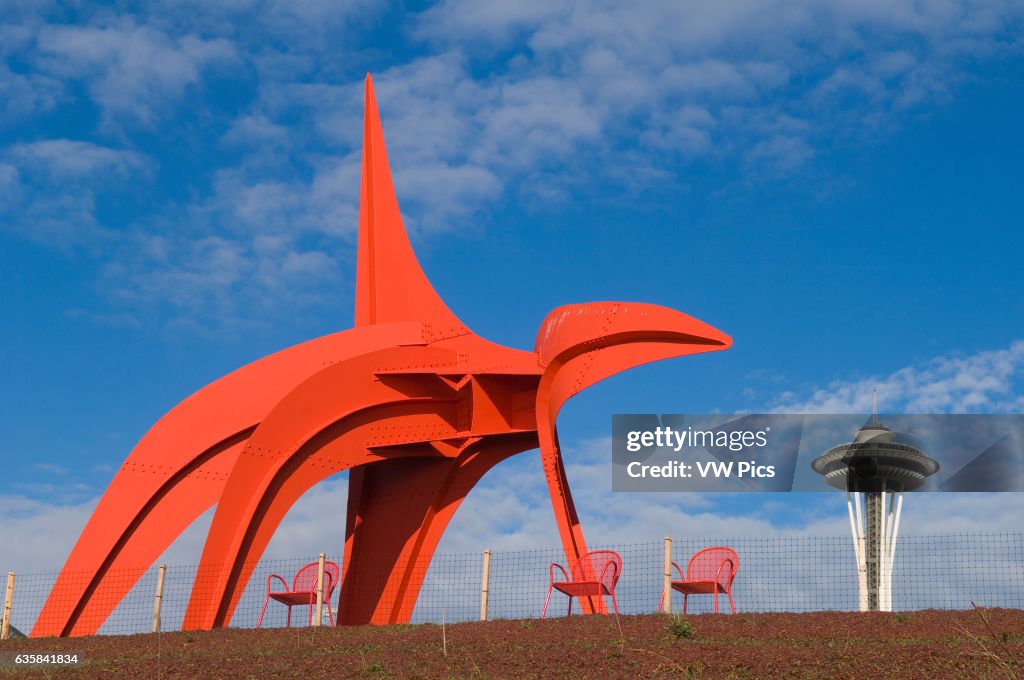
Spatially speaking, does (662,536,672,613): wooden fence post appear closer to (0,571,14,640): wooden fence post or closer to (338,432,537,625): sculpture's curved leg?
(338,432,537,625): sculpture's curved leg

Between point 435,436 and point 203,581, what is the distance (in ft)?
14.2

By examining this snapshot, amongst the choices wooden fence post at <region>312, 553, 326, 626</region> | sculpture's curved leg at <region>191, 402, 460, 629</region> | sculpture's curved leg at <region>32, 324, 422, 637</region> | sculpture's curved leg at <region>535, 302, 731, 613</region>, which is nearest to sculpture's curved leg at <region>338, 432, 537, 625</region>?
sculpture's curved leg at <region>191, 402, 460, 629</region>

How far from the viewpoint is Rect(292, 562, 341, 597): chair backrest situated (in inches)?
623

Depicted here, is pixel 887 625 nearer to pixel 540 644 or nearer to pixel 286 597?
pixel 540 644

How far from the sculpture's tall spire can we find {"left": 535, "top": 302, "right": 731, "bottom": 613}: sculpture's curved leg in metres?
2.46

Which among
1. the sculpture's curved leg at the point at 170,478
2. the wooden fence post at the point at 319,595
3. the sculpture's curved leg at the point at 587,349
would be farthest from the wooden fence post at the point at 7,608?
the sculpture's curved leg at the point at 587,349

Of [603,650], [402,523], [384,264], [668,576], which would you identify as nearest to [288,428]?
[402,523]

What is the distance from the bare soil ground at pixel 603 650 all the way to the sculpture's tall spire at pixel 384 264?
6.91 meters

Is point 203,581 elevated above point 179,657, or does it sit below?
above

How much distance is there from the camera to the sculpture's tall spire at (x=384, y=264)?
19.3m

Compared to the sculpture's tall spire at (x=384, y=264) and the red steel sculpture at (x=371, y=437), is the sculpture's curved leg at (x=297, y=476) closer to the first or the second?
the red steel sculpture at (x=371, y=437)

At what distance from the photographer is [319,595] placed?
1549 cm

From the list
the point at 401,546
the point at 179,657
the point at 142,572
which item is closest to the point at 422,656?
the point at 179,657

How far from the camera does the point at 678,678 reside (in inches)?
332
